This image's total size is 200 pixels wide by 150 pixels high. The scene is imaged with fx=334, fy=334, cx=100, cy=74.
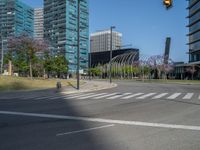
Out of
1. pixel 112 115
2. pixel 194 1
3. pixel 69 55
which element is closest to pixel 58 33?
pixel 69 55

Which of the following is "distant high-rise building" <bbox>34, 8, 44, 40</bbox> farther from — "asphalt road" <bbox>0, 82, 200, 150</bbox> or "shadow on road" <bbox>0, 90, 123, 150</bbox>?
"shadow on road" <bbox>0, 90, 123, 150</bbox>

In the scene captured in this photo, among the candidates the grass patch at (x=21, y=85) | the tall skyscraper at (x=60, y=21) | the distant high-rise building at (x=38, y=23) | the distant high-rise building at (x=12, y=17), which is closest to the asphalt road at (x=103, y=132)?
the grass patch at (x=21, y=85)

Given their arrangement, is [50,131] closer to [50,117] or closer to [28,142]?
[28,142]

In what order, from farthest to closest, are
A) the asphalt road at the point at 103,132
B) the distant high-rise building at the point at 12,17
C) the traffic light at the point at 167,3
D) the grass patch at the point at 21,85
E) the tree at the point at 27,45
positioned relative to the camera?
the distant high-rise building at the point at 12,17, the tree at the point at 27,45, the grass patch at the point at 21,85, the traffic light at the point at 167,3, the asphalt road at the point at 103,132

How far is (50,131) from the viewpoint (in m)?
9.61

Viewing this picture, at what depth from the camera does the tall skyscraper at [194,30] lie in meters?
112

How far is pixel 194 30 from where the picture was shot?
116812mm

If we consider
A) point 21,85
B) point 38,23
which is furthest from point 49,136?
point 38,23

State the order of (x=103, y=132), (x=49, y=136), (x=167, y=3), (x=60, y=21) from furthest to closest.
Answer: (x=60, y=21), (x=167, y=3), (x=103, y=132), (x=49, y=136)

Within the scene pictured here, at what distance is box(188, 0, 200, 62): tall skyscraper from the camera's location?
368 ft

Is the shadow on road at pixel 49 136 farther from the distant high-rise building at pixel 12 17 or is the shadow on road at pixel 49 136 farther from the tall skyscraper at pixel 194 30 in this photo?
the tall skyscraper at pixel 194 30

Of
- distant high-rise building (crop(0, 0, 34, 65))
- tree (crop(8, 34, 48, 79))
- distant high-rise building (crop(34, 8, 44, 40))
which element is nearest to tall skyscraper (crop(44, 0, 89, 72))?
distant high-rise building (crop(0, 0, 34, 65))

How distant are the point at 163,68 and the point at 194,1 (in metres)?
31.6

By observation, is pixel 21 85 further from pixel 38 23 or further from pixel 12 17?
pixel 38 23
